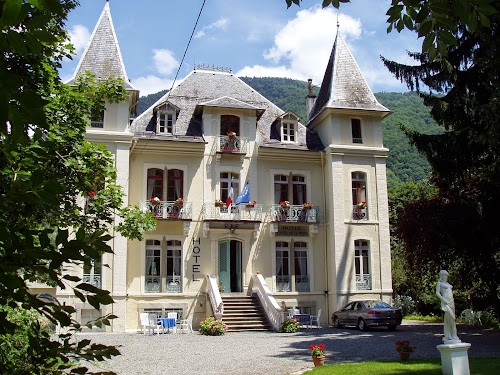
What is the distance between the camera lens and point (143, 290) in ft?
72.1

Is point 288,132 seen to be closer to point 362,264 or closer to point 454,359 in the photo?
point 362,264

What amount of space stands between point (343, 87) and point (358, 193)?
565 cm

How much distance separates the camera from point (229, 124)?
80.4ft

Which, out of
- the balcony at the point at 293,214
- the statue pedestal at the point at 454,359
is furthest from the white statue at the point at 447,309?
the balcony at the point at 293,214

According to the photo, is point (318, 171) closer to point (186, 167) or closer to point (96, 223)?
point (186, 167)

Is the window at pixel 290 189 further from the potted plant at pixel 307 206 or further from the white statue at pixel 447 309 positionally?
the white statue at pixel 447 309

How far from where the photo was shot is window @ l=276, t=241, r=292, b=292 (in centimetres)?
2394

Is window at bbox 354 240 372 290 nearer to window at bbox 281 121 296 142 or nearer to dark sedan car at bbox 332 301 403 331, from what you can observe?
dark sedan car at bbox 332 301 403 331

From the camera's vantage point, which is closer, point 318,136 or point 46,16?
point 46,16

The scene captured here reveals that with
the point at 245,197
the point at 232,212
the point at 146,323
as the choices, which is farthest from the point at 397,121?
the point at 146,323

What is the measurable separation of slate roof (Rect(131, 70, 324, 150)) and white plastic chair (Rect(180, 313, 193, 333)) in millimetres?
8553

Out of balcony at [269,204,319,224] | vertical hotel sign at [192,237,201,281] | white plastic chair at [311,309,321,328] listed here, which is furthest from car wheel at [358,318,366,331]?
vertical hotel sign at [192,237,201,281]

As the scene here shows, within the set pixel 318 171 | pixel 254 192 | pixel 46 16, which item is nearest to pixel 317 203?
pixel 318 171

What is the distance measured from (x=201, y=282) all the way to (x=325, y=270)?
612cm
